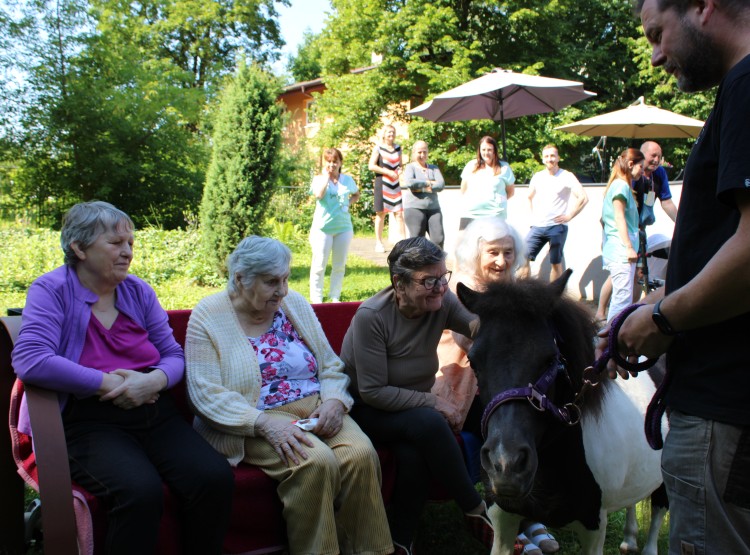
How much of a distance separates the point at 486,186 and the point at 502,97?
2.68 meters

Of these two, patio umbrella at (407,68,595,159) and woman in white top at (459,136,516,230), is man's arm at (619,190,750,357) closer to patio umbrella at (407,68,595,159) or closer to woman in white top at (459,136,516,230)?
woman in white top at (459,136,516,230)

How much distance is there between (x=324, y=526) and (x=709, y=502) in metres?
1.80

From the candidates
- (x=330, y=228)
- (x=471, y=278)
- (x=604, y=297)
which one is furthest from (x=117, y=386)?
(x=604, y=297)

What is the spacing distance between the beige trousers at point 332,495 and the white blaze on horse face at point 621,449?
1014 millimetres

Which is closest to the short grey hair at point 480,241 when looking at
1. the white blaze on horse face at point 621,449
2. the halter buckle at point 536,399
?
the white blaze on horse face at point 621,449

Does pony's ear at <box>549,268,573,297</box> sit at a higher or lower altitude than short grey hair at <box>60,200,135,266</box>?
lower

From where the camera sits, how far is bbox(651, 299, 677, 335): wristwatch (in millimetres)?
1567

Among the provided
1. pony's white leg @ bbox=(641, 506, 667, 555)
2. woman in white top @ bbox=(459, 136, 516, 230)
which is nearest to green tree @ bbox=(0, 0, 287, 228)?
woman in white top @ bbox=(459, 136, 516, 230)

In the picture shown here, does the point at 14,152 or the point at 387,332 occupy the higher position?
the point at 14,152

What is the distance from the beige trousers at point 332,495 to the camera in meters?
2.91

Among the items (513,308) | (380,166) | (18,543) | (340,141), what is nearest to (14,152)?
(380,166)

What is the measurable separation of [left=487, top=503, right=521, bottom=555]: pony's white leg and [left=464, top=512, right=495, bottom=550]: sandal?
12.9 inches

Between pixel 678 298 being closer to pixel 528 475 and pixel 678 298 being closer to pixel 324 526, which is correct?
pixel 528 475

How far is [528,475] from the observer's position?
6.57ft
